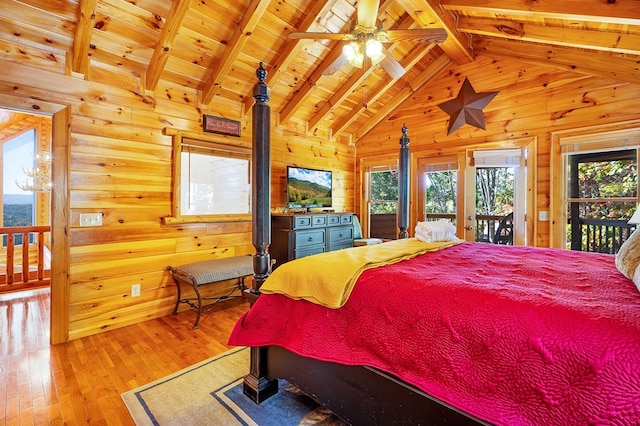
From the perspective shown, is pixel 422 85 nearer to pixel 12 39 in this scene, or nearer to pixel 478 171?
pixel 478 171

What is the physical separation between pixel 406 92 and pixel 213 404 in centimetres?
467

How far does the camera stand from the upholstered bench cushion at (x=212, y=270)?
293 cm

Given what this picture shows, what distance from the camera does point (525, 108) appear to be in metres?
3.87

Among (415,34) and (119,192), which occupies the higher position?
(415,34)

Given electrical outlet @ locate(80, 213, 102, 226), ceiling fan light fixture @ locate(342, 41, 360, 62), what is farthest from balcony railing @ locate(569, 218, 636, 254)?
electrical outlet @ locate(80, 213, 102, 226)

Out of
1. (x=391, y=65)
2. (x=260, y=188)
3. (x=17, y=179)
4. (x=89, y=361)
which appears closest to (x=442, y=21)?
(x=391, y=65)

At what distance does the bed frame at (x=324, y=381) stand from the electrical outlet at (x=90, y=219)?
1.82m

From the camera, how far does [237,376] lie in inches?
82.2

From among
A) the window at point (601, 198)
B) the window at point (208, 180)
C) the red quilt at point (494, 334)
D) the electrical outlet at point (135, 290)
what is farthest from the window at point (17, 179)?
the window at point (601, 198)

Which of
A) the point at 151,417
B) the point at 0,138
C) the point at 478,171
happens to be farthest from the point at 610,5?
the point at 0,138

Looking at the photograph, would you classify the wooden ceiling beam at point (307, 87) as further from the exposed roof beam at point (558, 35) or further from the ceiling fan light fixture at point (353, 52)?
the exposed roof beam at point (558, 35)

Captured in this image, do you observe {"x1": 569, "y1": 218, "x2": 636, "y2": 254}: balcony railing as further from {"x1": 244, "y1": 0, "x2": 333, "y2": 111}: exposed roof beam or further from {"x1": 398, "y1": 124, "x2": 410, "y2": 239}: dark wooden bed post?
{"x1": 244, "y1": 0, "x2": 333, "y2": 111}: exposed roof beam

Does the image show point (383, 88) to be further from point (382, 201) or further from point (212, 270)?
point (212, 270)

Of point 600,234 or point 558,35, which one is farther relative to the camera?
point 600,234
